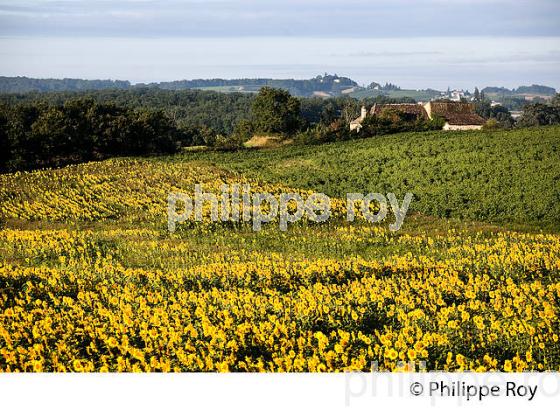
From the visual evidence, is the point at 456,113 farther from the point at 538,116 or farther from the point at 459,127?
the point at 538,116

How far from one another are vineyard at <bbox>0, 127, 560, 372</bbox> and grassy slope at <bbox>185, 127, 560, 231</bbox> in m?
0.03

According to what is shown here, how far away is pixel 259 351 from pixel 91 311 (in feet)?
6.26

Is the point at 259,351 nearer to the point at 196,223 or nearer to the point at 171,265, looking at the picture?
the point at 171,265

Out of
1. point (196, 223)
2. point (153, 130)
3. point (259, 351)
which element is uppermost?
point (153, 130)

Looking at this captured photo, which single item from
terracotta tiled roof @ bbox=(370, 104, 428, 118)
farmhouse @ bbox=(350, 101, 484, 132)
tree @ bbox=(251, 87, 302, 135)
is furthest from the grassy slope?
tree @ bbox=(251, 87, 302, 135)

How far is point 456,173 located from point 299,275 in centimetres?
287

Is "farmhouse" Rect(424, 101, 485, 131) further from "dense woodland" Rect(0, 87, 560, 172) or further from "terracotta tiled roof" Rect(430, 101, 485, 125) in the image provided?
"dense woodland" Rect(0, 87, 560, 172)

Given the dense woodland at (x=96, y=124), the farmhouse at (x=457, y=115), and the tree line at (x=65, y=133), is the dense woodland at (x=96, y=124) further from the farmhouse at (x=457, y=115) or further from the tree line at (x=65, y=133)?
the farmhouse at (x=457, y=115)

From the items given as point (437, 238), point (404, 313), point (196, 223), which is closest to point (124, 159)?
point (196, 223)

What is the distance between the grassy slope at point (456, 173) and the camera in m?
7.88

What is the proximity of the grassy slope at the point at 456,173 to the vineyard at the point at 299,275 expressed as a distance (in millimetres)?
30

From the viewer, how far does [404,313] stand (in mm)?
6578

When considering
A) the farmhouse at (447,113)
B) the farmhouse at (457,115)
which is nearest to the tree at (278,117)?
the farmhouse at (447,113)

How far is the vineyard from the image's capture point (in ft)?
19.9
